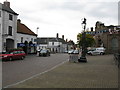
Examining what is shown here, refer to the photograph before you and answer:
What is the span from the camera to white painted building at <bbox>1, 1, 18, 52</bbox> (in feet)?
115

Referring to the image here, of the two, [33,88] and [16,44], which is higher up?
[16,44]

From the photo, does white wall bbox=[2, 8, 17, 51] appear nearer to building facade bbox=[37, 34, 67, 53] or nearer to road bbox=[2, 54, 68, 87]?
road bbox=[2, 54, 68, 87]

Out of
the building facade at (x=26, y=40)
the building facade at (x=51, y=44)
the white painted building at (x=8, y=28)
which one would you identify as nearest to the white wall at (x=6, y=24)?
the white painted building at (x=8, y=28)

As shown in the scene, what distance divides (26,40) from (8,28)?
363 inches

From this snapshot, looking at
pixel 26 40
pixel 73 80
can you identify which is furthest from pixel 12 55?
pixel 26 40

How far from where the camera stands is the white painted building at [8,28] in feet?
115

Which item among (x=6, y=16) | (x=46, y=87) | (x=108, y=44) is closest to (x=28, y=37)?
(x=6, y=16)

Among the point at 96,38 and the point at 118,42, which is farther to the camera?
the point at 96,38

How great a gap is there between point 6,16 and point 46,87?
30.0 m

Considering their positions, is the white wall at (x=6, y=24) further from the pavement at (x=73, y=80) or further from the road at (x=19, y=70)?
the pavement at (x=73, y=80)

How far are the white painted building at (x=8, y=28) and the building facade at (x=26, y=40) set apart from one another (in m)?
2.43

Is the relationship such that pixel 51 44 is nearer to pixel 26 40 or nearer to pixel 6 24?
pixel 26 40

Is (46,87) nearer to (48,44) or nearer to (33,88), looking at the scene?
(33,88)

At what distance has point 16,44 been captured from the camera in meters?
40.3
